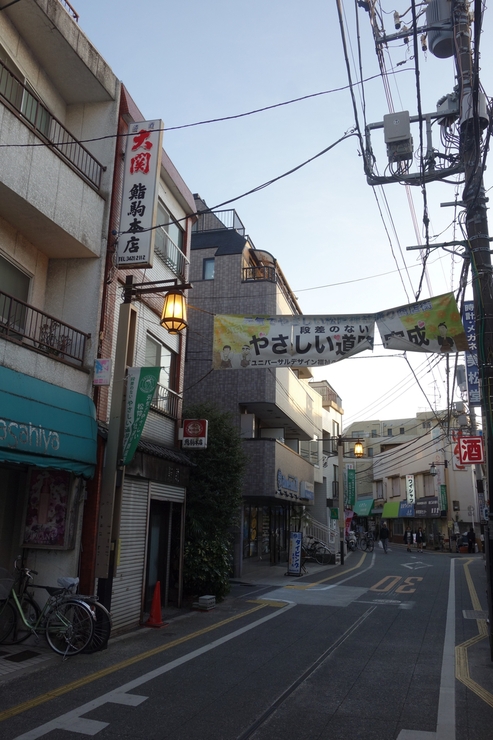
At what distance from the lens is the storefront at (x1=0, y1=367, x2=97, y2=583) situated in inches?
348

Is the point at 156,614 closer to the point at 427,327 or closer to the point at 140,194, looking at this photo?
the point at 427,327

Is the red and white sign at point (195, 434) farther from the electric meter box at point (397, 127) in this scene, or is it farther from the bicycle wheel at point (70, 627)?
the electric meter box at point (397, 127)

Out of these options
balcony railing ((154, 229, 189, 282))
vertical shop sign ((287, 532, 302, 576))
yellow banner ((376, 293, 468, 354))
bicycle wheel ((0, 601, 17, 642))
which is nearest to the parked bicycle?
vertical shop sign ((287, 532, 302, 576))

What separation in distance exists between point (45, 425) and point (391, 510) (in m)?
50.5

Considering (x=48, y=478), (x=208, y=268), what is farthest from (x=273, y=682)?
(x=208, y=268)

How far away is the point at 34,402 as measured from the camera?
8.94 m

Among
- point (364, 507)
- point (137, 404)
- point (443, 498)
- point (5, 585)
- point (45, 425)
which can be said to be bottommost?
point (5, 585)

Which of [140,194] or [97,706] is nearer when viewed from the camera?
[97,706]

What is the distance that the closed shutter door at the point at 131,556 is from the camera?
35.5 feet

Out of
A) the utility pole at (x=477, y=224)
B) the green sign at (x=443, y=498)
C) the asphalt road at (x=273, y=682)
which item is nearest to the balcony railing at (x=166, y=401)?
the asphalt road at (x=273, y=682)

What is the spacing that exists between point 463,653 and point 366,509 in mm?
53940

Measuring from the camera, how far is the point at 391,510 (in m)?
54.8

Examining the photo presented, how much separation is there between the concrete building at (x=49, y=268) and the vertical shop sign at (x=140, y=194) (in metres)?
0.39

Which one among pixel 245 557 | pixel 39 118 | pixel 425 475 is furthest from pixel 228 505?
pixel 425 475
